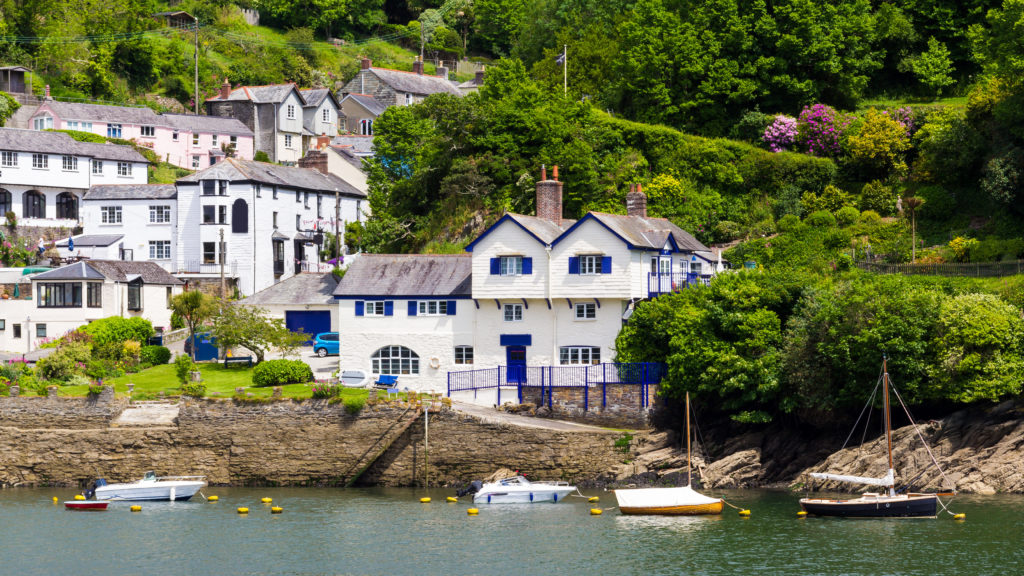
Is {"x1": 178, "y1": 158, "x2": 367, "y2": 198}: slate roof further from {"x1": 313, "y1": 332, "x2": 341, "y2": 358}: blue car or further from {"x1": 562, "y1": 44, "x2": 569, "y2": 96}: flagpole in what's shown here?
{"x1": 313, "y1": 332, "x2": 341, "y2": 358}: blue car

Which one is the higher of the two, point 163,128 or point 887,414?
point 163,128

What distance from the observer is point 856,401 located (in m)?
52.0

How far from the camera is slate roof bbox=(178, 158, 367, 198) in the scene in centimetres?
9062

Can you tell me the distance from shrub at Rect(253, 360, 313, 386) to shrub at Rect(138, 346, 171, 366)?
9.20 meters

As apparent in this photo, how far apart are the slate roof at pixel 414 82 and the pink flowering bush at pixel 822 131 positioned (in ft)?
227

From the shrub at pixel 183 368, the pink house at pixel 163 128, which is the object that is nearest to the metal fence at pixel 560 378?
the shrub at pixel 183 368

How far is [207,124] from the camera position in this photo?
123312mm

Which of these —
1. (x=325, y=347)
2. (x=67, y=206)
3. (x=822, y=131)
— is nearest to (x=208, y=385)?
(x=325, y=347)

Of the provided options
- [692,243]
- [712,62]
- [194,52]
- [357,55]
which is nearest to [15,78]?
[194,52]

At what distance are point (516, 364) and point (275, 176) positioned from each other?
37328 mm

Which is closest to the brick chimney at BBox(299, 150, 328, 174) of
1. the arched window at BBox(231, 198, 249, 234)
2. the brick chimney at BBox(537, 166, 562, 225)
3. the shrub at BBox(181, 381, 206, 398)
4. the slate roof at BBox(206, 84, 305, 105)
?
the arched window at BBox(231, 198, 249, 234)

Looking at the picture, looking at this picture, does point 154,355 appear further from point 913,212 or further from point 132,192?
point 913,212

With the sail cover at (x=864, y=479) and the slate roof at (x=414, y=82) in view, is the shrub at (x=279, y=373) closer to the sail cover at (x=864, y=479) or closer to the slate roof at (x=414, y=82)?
the sail cover at (x=864, y=479)

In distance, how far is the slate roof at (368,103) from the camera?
5512 inches
